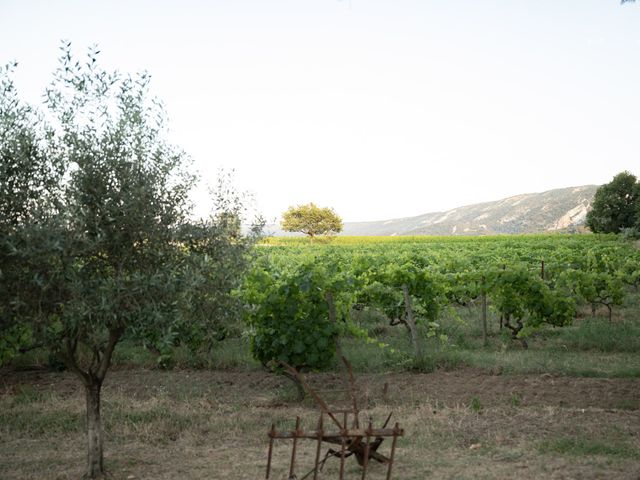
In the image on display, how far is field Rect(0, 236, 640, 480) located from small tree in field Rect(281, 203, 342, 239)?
3687 inches

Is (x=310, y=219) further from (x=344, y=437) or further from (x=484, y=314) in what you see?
(x=344, y=437)

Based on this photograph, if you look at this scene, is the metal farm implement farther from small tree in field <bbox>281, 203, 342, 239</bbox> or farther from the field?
small tree in field <bbox>281, 203, 342, 239</bbox>

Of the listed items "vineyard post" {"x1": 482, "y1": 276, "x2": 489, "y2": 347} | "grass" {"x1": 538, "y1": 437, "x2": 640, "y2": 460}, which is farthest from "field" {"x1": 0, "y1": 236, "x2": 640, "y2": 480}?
"vineyard post" {"x1": 482, "y1": 276, "x2": 489, "y2": 347}

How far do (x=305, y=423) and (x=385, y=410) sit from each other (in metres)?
1.35

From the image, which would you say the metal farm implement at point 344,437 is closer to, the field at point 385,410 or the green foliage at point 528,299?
the field at point 385,410

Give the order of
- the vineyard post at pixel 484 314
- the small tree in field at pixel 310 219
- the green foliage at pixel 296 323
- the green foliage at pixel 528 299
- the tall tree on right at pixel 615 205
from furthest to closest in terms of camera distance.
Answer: the small tree in field at pixel 310 219
the tall tree on right at pixel 615 205
the green foliage at pixel 528 299
the vineyard post at pixel 484 314
the green foliage at pixel 296 323

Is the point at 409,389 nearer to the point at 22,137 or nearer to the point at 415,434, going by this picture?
the point at 415,434

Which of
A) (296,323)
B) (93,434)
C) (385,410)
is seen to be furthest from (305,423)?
(93,434)

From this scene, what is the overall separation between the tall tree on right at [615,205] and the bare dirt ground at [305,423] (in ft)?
242

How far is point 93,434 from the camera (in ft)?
25.1

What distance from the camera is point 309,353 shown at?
11922 millimetres

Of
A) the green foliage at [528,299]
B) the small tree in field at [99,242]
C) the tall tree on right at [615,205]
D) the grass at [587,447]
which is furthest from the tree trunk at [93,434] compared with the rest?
the tall tree on right at [615,205]

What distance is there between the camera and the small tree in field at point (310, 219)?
109438 mm

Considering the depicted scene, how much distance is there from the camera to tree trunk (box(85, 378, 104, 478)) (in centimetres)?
761
